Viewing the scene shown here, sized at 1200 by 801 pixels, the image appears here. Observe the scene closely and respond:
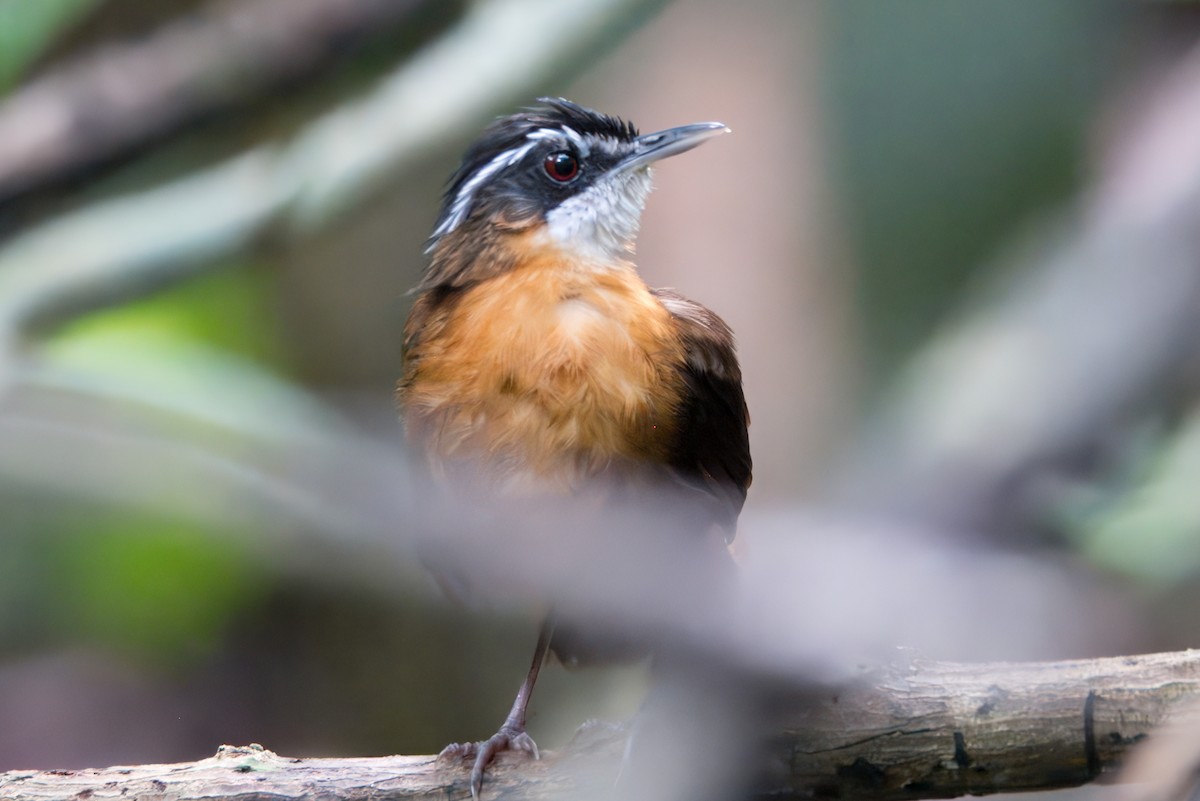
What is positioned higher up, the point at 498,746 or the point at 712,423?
the point at 712,423

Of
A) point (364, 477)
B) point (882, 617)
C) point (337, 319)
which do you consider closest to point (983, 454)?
point (882, 617)

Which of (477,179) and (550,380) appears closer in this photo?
(550,380)

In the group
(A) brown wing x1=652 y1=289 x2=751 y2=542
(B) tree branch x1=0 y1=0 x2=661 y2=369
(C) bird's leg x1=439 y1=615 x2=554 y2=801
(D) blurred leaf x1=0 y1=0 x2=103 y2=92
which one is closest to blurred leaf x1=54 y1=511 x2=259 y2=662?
(B) tree branch x1=0 y1=0 x2=661 y2=369

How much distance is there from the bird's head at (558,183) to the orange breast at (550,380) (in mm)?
136

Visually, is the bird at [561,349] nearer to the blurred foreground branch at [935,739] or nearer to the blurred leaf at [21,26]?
the blurred foreground branch at [935,739]

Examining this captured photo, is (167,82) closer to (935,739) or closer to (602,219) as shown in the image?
(602,219)

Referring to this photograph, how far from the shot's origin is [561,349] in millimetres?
2191

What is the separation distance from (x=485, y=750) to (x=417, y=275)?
9.02ft

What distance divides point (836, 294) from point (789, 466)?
3.77 ft

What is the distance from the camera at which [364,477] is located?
8.54 ft

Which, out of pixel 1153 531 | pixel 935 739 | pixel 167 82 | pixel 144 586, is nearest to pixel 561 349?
pixel 935 739

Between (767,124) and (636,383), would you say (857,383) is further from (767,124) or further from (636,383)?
(636,383)

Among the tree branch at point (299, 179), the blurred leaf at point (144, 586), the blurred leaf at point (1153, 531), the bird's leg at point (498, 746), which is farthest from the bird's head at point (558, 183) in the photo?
the blurred leaf at point (144, 586)

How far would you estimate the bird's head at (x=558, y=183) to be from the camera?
243 cm
